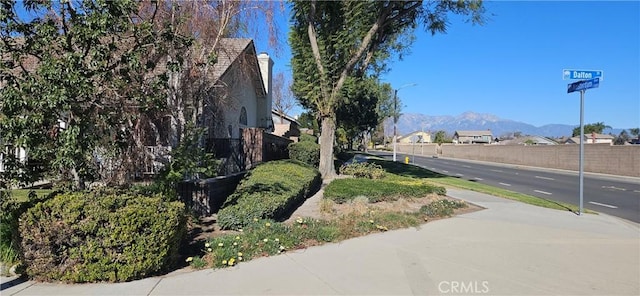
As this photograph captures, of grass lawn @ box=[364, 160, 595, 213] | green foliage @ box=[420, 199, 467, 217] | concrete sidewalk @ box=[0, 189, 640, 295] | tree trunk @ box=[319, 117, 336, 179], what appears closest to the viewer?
concrete sidewalk @ box=[0, 189, 640, 295]

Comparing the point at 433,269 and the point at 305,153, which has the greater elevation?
the point at 305,153

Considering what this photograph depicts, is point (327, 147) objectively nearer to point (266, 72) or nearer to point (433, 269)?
point (266, 72)

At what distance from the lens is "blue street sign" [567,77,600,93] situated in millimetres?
9953

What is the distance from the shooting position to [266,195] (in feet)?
A: 28.7

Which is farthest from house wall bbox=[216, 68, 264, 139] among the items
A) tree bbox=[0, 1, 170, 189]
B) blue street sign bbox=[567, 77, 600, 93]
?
blue street sign bbox=[567, 77, 600, 93]

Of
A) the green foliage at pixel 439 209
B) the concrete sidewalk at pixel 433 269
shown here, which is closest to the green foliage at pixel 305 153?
the green foliage at pixel 439 209

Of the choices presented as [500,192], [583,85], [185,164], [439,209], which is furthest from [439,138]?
[185,164]

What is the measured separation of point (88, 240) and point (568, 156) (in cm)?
3718

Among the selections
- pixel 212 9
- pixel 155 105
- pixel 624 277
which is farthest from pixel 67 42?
pixel 624 277

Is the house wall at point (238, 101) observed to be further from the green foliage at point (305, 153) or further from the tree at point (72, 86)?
the tree at point (72, 86)

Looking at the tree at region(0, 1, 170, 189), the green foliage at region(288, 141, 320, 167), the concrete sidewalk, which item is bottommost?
the concrete sidewalk

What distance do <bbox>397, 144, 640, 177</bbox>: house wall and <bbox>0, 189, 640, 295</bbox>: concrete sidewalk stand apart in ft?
78.2

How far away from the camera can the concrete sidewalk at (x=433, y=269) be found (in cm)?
485

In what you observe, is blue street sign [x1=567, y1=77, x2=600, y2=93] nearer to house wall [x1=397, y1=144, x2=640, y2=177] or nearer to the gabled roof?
the gabled roof
